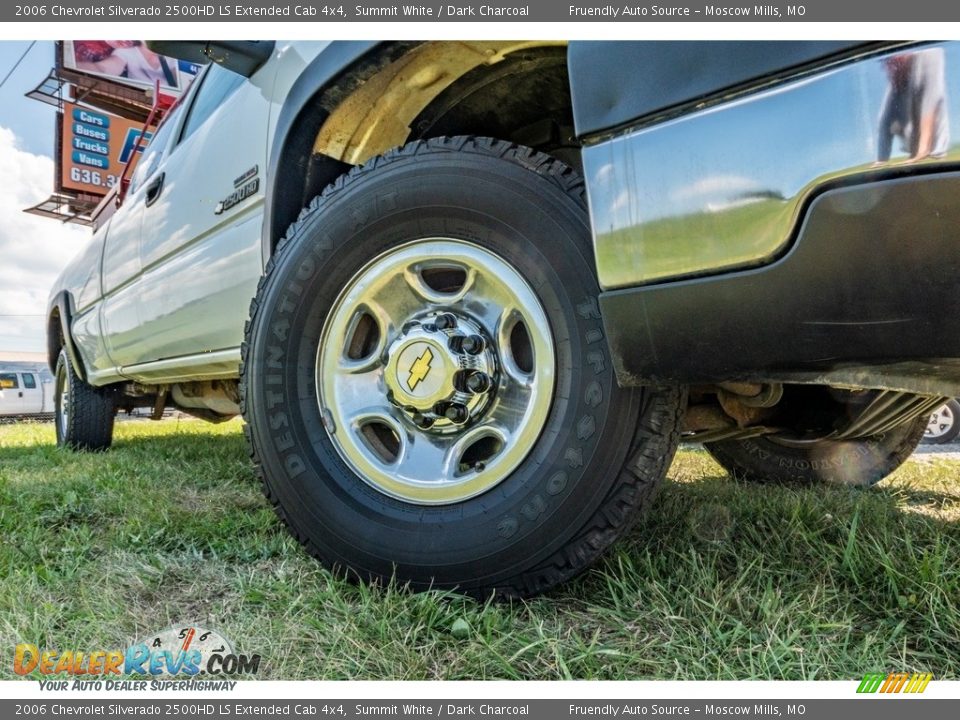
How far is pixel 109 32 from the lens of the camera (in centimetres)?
136

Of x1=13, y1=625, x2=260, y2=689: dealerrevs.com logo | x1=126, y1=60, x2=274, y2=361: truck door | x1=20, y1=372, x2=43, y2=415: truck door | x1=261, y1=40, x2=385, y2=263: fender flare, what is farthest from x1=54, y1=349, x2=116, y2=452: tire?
x1=20, y1=372, x2=43, y2=415: truck door

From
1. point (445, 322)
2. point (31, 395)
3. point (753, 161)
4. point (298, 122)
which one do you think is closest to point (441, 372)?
point (445, 322)

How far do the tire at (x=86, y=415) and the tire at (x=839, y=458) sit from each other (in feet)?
12.4

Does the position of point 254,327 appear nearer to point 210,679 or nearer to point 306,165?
point 306,165

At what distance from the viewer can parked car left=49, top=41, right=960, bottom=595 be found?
2.75 feet

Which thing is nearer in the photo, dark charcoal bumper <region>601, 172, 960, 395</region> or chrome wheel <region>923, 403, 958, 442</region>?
dark charcoal bumper <region>601, 172, 960, 395</region>

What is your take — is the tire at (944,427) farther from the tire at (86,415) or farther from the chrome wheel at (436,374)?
the tire at (86,415)

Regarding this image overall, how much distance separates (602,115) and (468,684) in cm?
93

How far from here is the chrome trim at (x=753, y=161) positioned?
2.60 ft

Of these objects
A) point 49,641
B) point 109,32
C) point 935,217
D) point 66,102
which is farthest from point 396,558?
point 66,102

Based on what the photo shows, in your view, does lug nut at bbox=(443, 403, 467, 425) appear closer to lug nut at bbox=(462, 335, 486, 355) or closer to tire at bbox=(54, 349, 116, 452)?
lug nut at bbox=(462, 335, 486, 355)

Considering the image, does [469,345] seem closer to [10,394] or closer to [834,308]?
[834,308]

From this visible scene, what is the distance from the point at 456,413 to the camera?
1.29 m

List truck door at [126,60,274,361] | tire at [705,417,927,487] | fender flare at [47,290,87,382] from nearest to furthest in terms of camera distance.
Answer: truck door at [126,60,274,361]
tire at [705,417,927,487]
fender flare at [47,290,87,382]
